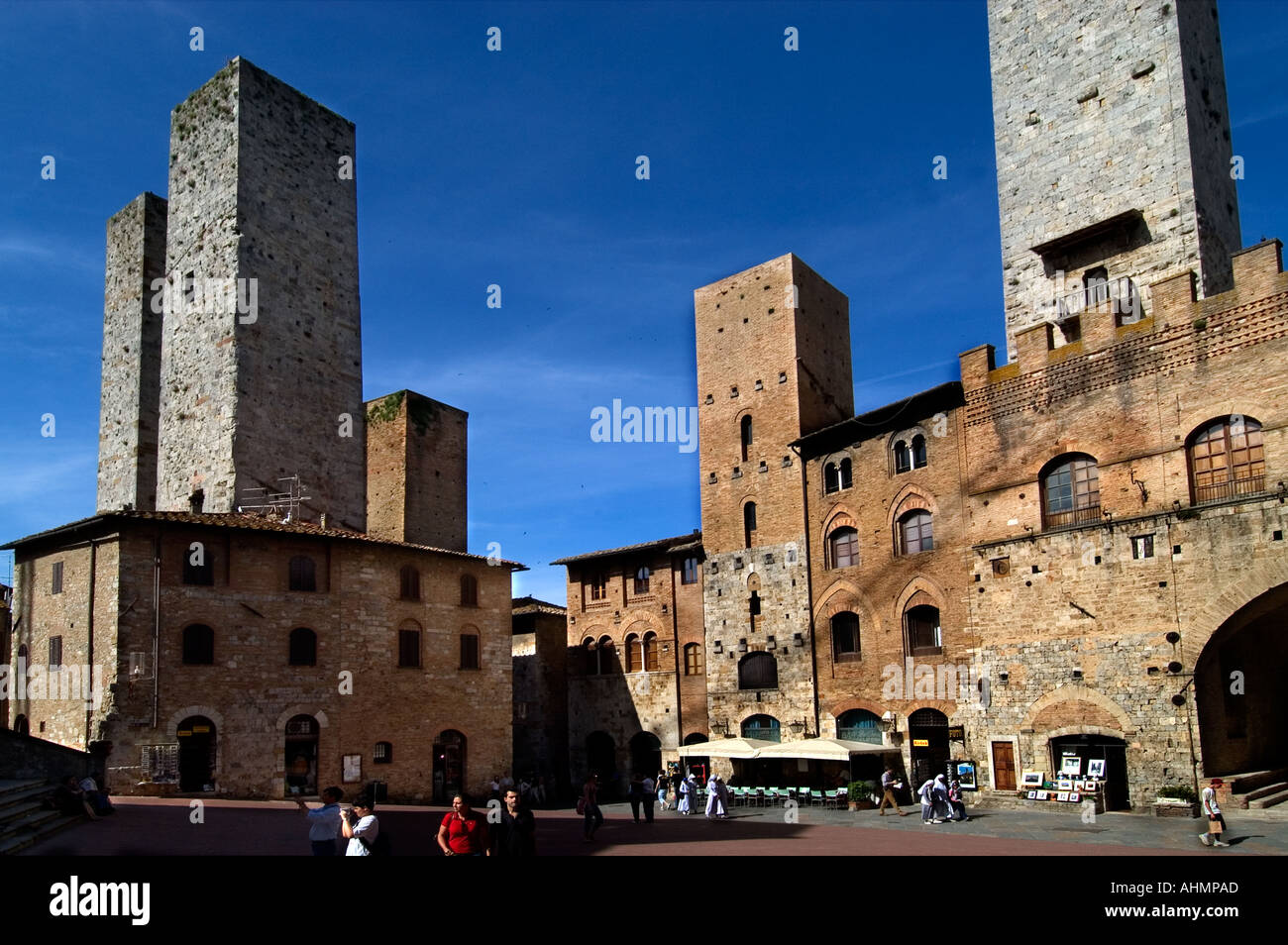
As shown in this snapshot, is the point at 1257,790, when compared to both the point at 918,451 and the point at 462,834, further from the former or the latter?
the point at 462,834

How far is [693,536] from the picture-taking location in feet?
115

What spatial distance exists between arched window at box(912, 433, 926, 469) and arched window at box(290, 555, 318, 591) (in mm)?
17200

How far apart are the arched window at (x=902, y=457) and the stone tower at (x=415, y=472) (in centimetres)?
1746

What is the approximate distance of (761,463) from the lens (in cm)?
3266

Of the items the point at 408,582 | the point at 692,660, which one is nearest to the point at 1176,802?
the point at 692,660

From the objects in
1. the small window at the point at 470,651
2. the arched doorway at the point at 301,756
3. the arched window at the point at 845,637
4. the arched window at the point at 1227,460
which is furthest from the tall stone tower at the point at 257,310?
the arched window at the point at 1227,460

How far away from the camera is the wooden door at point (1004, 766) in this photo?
79.5 feet

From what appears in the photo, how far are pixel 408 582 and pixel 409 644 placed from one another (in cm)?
184

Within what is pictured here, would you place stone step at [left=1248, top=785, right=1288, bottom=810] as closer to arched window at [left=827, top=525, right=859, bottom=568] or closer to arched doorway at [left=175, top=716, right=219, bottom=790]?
arched window at [left=827, top=525, right=859, bottom=568]

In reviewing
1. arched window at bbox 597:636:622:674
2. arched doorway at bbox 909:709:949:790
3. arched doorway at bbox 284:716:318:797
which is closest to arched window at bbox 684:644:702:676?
arched window at bbox 597:636:622:674

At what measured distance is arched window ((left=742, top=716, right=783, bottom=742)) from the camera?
101 ft

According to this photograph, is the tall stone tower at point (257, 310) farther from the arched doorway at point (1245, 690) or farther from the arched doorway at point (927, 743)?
the arched doorway at point (1245, 690)
